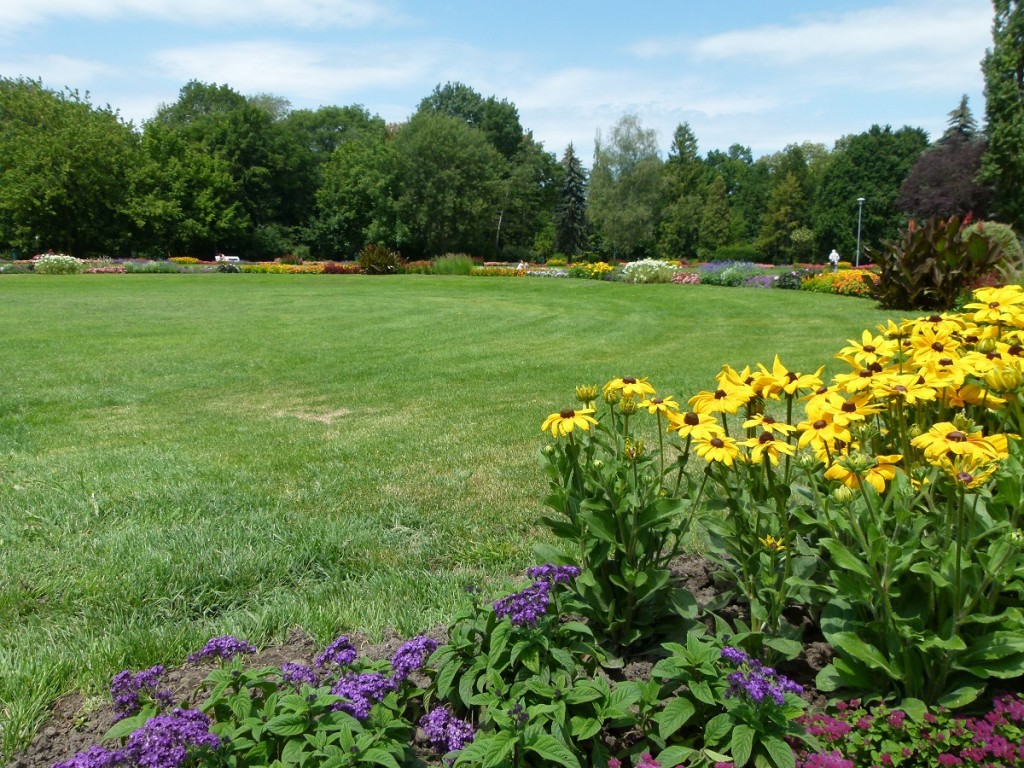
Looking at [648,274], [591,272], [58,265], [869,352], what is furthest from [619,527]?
[58,265]

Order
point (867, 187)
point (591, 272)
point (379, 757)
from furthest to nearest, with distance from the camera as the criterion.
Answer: point (867, 187) < point (591, 272) < point (379, 757)

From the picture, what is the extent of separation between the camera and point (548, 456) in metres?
2.40

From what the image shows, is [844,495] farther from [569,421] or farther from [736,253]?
[736,253]

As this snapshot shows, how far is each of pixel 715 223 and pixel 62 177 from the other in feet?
137

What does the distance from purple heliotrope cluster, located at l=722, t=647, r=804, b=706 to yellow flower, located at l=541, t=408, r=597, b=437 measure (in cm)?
75

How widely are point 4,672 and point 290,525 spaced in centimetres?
140

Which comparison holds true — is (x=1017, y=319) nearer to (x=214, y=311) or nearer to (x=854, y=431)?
(x=854, y=431)

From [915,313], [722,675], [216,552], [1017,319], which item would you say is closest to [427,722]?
[722,675]

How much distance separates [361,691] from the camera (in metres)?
1.81

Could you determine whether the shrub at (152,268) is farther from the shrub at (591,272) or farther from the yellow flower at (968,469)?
the yellow flower at (968,469)

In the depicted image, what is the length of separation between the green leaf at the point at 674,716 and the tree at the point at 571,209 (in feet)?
167

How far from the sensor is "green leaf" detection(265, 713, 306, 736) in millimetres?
1677

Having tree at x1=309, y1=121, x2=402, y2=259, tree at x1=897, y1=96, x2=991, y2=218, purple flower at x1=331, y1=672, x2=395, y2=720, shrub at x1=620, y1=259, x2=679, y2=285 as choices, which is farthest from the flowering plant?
tree at x1=309, y1=121, x2=402, y2=259

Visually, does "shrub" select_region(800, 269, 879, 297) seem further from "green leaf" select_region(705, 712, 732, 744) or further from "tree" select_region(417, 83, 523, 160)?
"tree" select_region(417, 83, 523, 160)
